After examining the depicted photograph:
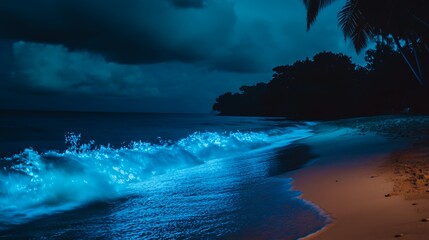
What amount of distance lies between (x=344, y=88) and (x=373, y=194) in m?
63.5

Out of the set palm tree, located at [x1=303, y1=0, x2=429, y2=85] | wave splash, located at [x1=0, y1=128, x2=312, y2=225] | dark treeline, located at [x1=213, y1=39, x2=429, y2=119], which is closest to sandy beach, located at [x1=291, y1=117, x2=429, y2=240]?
wave splash, located at [x1=0, y1=128, x2=312, y2=225]

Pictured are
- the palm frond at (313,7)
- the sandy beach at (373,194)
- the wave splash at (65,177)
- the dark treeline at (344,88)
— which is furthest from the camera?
the dark treeline at (344,88)

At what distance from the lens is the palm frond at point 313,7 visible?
47.3ft

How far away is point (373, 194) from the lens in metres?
4.27

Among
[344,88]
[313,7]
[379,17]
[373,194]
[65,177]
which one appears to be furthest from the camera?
[344,88]

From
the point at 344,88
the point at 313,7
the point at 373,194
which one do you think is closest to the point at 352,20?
the point at 313,7

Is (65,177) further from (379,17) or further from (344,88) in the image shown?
(344,88)

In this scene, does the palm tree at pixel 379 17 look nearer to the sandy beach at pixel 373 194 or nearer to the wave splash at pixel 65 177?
the sandy beach at pixel 373 194

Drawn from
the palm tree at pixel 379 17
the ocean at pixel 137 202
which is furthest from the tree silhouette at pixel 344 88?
the ocean at pixel 137 202

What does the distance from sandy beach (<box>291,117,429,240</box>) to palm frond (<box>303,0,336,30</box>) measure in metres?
8.92

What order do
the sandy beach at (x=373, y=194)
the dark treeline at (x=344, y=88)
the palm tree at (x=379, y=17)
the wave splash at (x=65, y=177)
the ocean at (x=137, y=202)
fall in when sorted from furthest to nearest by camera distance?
the dark treeline at (x=344, y=88) < the palm tree at (x=379, y=17) < the wave splash at (x=65, y=177) < the ocean at (x=137, y=202) < the sandy beach at (x=373, y=194)

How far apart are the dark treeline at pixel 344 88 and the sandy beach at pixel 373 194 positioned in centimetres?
2384

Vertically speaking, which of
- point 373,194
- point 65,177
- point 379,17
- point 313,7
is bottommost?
point 373,194

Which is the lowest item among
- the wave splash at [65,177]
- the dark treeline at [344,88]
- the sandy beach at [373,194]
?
the sandy beach at [373,194]
